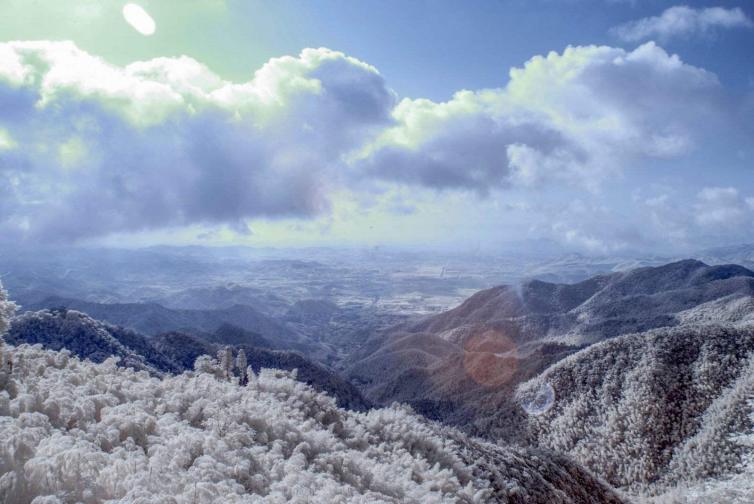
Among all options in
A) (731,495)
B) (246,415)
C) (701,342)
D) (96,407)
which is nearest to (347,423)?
(246,415)

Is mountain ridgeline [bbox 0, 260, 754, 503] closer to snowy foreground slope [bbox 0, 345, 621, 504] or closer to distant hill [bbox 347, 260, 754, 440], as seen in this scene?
snowy foreground slope [bbox 0, 345, 621, 504]

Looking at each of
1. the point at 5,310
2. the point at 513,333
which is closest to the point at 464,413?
the point at 5,310

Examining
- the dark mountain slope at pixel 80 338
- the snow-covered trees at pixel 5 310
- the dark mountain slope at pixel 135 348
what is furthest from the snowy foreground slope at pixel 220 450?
the dark mountain slope at pixel 80 338

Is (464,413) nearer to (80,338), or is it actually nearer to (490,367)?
(490,367)

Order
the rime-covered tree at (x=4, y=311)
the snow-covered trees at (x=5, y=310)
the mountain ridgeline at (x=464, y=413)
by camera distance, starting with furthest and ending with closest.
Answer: the snow-covered trees at (x=5, y=310)
the rime-covered tree at (x=4, y=311)
the mountain ridgeline at (x=464, y=413)

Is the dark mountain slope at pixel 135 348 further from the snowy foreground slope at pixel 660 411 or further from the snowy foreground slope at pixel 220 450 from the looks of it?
the snowy foreground slope at pixel 220 450

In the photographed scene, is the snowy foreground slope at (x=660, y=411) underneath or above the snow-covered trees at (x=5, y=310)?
underneath
